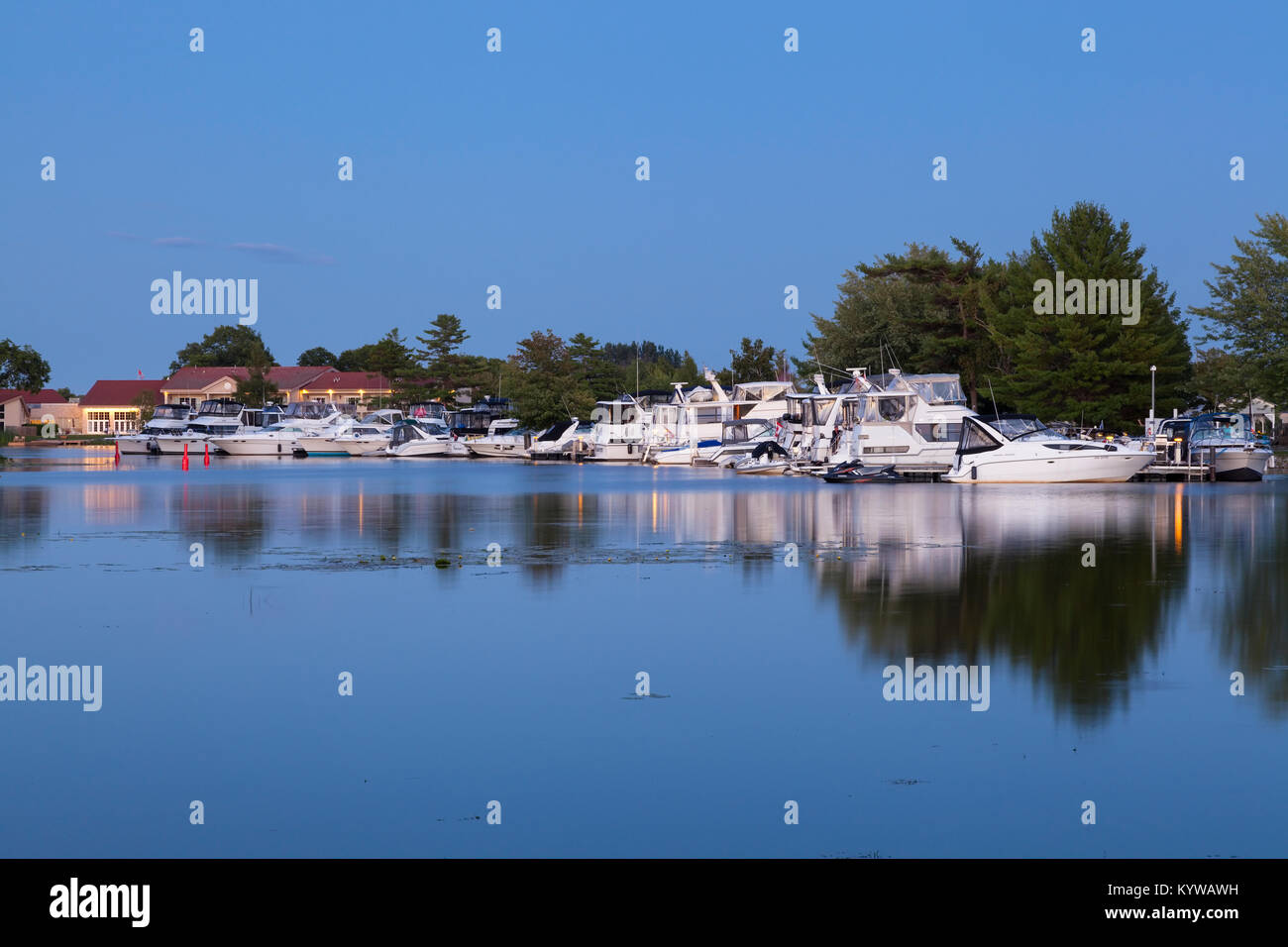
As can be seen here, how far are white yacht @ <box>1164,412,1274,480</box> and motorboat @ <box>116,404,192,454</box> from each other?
6769 centimetres

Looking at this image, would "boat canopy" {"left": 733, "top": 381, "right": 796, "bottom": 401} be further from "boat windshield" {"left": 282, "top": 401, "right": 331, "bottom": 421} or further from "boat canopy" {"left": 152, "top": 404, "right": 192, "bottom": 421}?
"boat canopy" {"left": 152, "top": 404, "right": 192, "bottom": 421}

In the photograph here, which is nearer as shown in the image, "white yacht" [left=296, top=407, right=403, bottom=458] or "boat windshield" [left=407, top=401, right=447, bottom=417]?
"white yacht" [left=296, top=407, right=403, bottom=458]

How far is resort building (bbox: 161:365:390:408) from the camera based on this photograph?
163500 millimetres

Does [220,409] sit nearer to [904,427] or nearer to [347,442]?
[347,442]

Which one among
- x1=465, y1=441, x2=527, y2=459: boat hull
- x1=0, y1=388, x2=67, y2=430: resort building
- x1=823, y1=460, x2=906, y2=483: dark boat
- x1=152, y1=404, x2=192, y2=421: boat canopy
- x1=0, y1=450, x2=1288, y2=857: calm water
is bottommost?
x1=0, y1=450, x2=1288, y2=857: calm water

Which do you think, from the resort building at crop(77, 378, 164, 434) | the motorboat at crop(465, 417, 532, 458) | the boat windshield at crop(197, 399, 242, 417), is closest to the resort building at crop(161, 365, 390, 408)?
the resort building at crop(77, 378, 164, 434)

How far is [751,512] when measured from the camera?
33062 millimetres

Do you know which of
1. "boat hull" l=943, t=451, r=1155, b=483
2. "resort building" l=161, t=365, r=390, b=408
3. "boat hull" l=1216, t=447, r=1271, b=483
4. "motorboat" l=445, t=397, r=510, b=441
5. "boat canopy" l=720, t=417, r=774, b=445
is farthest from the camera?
"resort building" l=161, t=365, r=390, b=408

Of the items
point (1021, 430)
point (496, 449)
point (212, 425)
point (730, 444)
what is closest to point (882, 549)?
point (1021, 430)

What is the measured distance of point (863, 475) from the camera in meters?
50.1

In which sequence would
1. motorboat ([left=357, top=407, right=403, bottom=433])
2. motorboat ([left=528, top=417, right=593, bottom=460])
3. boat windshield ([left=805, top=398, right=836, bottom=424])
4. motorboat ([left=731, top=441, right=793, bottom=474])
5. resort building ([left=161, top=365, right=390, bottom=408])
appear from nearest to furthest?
boat windshield ([left=805, top=398, right=836, bottom=424]), motorboat ([left=731, top=441, right=793, bottom=474]), motorboat ([left=528, top=417, right=593, bottom=460]), motorboat ([left=357, top=407, right=403, bottom=433]), resort building ([left=161, top=365, right=390, bottom=408])

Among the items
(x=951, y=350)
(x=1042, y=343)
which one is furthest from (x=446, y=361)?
Result: (x=1042, y=343)

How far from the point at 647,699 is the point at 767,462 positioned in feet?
161

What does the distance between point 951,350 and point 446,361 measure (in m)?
56.6
